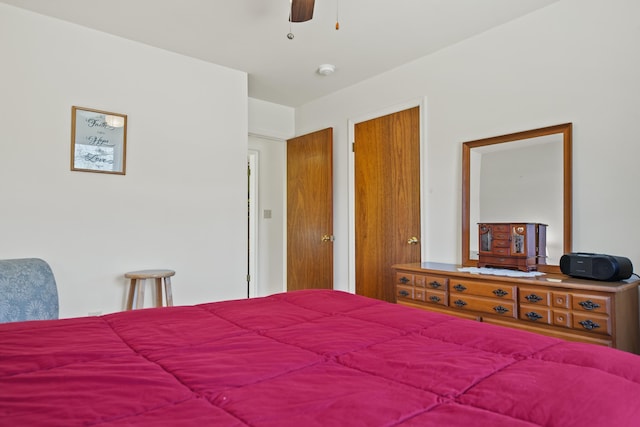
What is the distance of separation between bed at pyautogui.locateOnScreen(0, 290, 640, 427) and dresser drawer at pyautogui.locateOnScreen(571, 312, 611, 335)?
1.05 meters

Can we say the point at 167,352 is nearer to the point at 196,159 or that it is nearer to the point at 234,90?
the point at 196,159

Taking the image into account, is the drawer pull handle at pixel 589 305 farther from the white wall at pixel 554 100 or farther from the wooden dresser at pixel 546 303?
the white wall at pixel 554 100

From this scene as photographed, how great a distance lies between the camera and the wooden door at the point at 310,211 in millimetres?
4121

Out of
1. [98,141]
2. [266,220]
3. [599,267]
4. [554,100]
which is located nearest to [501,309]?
[599,267]

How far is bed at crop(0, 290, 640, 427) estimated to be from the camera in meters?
0.70

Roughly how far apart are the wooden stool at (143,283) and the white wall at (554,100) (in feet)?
6.88

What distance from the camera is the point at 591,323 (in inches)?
76.2

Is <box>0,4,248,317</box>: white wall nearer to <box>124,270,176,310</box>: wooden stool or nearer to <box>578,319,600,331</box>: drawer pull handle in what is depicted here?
<box>124,270,176,310</box>: wooden stool

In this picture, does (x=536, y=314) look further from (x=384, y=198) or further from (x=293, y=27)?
(x=293, y=27)

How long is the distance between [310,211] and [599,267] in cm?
284

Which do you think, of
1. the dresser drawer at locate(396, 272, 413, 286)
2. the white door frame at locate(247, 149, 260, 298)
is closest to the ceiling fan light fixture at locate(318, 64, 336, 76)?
the white door frame at locate(247, 149, 260, 298)

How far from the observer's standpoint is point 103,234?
2.90 metres

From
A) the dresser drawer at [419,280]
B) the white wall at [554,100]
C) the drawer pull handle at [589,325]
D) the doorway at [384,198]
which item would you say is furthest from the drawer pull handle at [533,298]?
the doorway at [384,198]

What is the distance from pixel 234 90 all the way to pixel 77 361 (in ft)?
10.0
